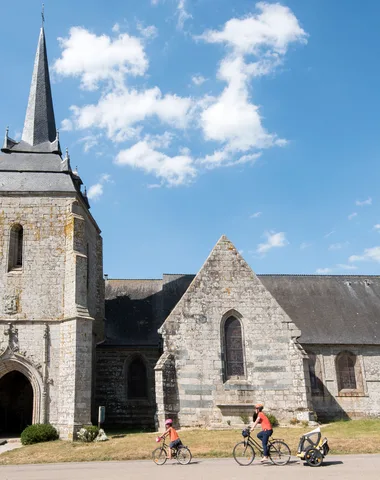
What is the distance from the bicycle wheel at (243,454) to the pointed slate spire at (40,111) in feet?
58.9

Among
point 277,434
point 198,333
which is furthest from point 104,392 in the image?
point 277,434

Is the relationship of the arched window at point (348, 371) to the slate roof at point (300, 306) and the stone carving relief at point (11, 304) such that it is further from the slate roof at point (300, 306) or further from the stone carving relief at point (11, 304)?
the stone carving relief at point (11, 304)

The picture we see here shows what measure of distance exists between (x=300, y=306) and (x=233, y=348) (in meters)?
8.14

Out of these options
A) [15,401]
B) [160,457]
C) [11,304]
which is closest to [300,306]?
[11,304]

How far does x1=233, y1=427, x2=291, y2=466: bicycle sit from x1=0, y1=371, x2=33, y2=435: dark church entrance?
1352 centimetres

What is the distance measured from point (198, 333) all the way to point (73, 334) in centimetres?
493

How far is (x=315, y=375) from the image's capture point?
24.2m

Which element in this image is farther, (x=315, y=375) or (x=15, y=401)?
(x=315, y=375)

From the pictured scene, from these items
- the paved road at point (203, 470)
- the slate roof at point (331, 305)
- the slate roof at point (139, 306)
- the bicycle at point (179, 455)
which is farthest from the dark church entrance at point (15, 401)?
the slate roof at point (331, 305)

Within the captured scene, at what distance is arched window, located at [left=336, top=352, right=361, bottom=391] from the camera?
79.6 ft

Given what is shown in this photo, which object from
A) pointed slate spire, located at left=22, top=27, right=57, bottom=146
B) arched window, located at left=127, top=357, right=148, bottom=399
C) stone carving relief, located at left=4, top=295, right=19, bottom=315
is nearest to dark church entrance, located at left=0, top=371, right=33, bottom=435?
stone carving relief, located at left=4, top=295, right=19, bottom=315

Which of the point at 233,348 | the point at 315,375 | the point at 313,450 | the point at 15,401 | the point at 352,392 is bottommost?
the point at 313,450

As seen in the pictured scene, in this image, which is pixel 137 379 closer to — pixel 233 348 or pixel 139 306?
pixel 139 306

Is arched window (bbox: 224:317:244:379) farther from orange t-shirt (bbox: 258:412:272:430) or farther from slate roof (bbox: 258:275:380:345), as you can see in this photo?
orange t-shirt (bbox: 258:412:272:430)
